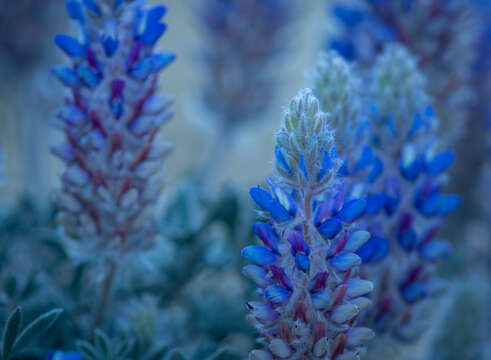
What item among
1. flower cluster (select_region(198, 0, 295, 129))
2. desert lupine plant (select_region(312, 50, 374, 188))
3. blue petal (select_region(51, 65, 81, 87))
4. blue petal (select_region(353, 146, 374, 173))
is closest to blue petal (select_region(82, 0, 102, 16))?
blue petal (select_region(51, 65, 81, 87))

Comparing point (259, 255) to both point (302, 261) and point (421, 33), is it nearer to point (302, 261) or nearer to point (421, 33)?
point (302, 261)

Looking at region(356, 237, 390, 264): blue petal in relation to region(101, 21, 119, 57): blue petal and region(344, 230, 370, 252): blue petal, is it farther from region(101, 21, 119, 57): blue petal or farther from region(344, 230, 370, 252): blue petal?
region(101, 21, 119, 57): blue petal

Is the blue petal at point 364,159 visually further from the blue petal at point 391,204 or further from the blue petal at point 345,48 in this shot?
the blue petal at point 345,48

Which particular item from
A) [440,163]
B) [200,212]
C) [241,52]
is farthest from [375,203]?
[241,52]

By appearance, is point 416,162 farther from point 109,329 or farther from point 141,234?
point 109,329

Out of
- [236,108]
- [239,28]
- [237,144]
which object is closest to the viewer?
[239,28]

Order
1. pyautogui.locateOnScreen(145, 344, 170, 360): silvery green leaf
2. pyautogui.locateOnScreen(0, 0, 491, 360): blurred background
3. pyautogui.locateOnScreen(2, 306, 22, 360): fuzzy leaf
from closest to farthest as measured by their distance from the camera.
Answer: pyautogui.locateOnScreen(2, 306, 22, 360): fuzzy leaf
pyautogui.locateOnScreen(145, 344, 170, 360): silvery green leaf
pyautogui.locateOnScreen(0, 0, 491, 360): blurred background

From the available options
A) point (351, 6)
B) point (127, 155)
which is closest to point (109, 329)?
point (127, 155)
